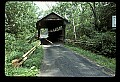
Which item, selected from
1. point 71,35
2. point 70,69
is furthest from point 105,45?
point 71,35

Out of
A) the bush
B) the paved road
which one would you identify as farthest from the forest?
the paved road

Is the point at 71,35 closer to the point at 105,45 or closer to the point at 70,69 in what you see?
the point at 105,45

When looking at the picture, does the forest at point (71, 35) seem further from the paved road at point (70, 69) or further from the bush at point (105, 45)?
the paved road at point (70, 69)

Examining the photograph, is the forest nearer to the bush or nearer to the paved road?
the bush

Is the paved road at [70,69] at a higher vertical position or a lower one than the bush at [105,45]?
lower

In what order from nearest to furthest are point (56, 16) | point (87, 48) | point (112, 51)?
point (112, 51) → point (87, 48) → point (56, 16)

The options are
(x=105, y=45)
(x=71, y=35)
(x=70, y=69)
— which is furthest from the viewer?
(x=71, y=35)

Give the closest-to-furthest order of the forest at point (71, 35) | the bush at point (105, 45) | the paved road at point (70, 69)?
1. the paved road at point (70, 69)
2. the forest at point (71, 35)
3. the bush at point (105, 45)

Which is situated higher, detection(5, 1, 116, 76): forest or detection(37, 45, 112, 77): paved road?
detection(5, 1, 116, 76): forest

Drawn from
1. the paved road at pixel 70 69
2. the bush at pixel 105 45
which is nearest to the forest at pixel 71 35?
the bush at pixel 105 45
